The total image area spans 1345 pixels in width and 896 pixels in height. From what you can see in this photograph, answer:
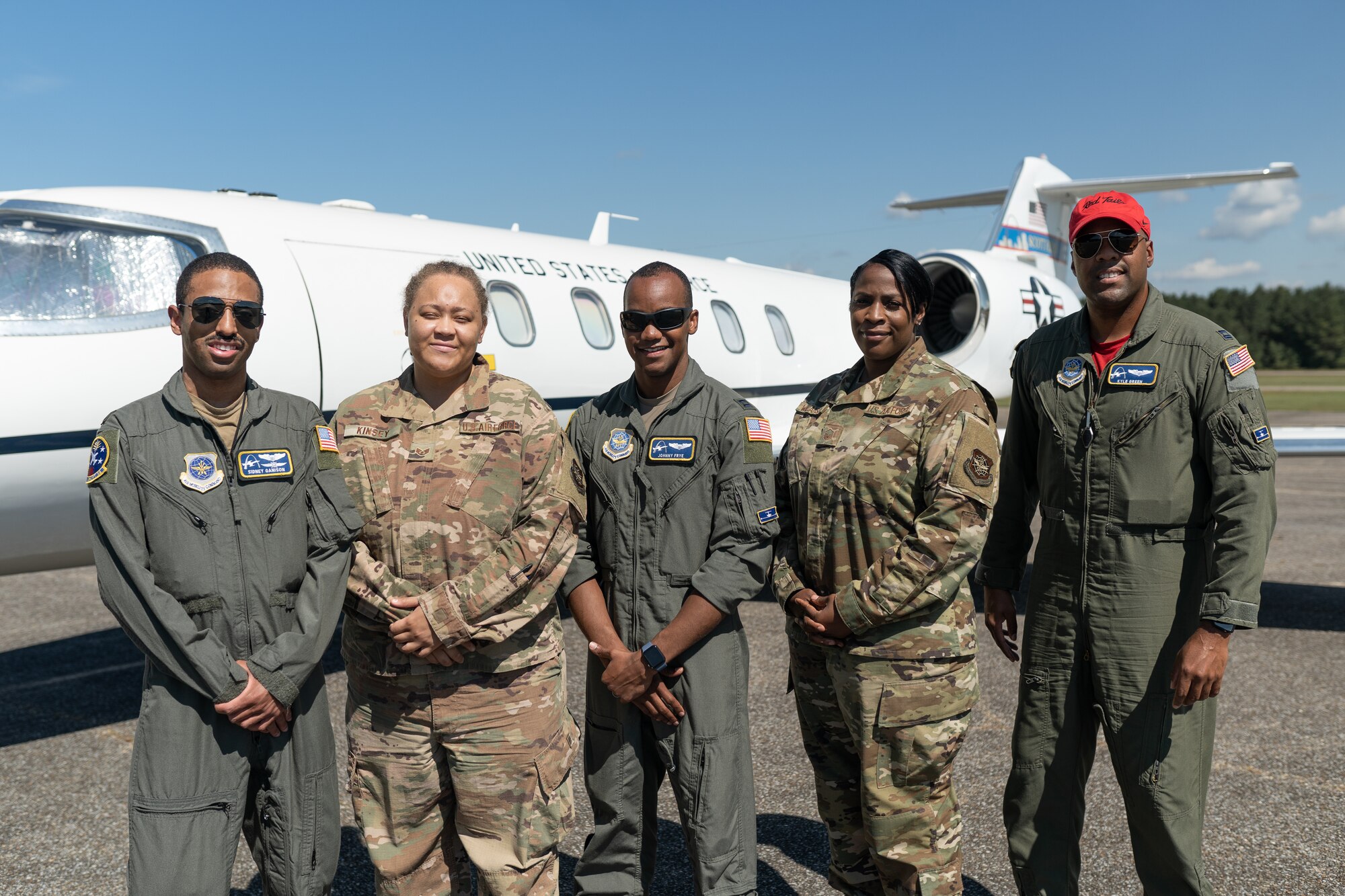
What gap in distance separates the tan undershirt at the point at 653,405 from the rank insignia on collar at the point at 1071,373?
1.20m

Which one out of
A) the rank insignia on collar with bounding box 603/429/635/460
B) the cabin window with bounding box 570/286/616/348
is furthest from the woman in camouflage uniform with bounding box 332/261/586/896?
the cabin window with bounding box 570/286/616/348

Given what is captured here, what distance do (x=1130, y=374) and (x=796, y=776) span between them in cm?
276

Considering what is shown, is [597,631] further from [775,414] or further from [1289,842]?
[775,414]

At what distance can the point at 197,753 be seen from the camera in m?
2.63

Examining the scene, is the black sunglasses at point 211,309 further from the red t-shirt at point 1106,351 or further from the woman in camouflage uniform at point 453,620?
the red t-shirt at point 1106,351

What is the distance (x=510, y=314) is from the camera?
754cm

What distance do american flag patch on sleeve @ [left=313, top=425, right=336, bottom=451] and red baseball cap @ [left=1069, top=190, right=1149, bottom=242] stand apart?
7.36 feet

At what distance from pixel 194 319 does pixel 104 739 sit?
151 inches

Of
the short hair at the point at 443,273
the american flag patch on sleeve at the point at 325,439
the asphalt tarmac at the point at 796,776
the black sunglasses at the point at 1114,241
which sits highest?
the black sunglasses at the point at 1114,241

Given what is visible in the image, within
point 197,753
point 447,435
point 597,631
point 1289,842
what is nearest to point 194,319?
point 447,435

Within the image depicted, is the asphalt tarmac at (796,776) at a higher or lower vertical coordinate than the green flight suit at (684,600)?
lower

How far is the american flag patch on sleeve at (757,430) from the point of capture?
122 inches

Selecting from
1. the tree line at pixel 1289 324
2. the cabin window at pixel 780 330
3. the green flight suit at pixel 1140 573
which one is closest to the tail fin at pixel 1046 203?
the cabin window at pixel 780 330

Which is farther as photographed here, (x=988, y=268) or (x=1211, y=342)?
(x=988, y=268)
